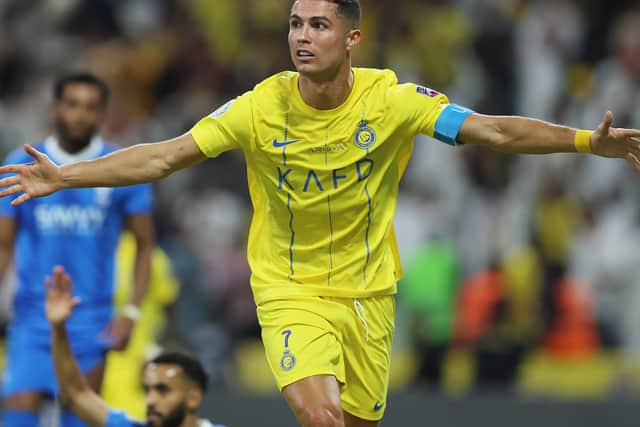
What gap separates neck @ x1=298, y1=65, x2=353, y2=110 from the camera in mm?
6375

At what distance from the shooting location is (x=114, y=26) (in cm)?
1544

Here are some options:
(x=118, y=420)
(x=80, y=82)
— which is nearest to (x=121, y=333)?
(x=118, y=420)

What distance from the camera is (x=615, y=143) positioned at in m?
6.01

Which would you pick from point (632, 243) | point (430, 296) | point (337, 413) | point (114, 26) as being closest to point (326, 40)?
point (337, 413)

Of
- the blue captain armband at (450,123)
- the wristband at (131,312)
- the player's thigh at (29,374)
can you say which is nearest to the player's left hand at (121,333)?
the wristband at (131,312)

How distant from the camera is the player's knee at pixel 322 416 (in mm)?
5949

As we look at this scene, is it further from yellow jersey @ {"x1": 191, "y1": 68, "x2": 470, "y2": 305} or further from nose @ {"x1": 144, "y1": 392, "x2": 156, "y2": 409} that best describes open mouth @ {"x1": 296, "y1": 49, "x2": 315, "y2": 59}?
Answer: nose @ {"x1": 144, "y1": 392, "x2": 156, "y2": 409}

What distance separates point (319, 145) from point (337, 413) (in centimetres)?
122

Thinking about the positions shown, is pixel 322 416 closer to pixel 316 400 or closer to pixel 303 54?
pixel 316 400

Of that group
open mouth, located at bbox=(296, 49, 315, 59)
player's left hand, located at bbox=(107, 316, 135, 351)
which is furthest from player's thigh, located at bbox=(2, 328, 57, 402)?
open mouth, located at bbox=(296, 49, 315, 59)

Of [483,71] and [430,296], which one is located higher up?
[483,71]

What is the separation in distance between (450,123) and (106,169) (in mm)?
1543

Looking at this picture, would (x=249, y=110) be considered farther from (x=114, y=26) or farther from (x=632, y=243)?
(x=114, y=26)

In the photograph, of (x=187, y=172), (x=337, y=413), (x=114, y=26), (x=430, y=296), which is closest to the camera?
(x=337, y=413)
